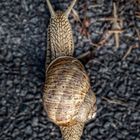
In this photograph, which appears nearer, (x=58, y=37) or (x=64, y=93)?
(x=64, y=93)

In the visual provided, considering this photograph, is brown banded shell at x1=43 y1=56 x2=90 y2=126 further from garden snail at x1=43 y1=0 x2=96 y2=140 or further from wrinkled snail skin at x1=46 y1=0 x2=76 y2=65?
wrinkled snail skin at x1=46 y1=0 x2=76 y2=65

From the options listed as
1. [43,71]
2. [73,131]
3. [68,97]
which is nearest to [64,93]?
[68,97]

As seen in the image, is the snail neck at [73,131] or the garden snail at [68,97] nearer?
the garden snail at [68,97]

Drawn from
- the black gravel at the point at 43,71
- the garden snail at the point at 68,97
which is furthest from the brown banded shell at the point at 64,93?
the black gravel at the point at 43,71

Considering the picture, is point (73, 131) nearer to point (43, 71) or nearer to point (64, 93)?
point (64, 93)

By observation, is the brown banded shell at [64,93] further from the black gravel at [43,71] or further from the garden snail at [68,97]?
the black gravel at [43,71]

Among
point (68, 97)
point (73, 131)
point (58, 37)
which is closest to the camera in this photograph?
point (68, 97)
